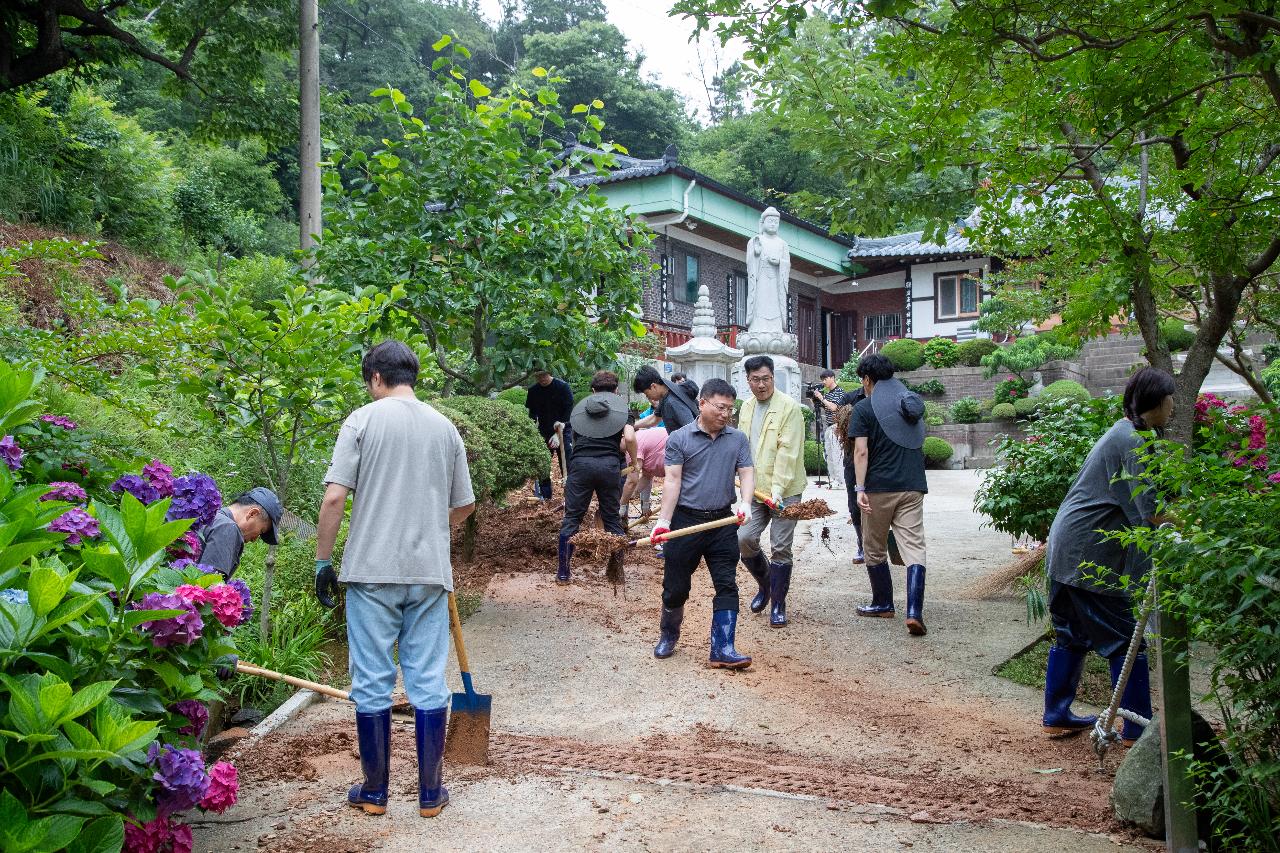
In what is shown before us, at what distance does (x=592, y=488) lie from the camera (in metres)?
8.61

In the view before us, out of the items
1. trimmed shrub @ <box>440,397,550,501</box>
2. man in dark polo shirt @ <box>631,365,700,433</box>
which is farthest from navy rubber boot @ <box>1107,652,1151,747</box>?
man in dark polo shirt @ <box>631,365,700,433</box>

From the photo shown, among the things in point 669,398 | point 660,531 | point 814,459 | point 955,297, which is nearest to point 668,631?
point 660,531

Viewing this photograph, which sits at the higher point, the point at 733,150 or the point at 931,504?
the point at 733,150

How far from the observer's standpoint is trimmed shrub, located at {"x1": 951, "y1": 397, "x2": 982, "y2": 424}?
A: 22.4 meters

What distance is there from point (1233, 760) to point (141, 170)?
19.3 m

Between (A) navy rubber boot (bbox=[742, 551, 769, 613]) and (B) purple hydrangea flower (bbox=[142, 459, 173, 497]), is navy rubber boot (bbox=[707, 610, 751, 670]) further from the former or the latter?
(B) purple hydrangea flower (bbox=[142, 459, 173, 497])

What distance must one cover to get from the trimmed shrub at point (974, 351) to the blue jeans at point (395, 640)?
22.8 meters

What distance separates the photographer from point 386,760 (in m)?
4.30

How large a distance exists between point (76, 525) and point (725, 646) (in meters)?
4.28

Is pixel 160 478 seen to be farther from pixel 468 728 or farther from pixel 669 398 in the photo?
pixel 669 398

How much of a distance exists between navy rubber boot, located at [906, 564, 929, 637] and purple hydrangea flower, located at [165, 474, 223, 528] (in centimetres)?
493

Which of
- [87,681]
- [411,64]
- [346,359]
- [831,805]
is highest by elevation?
[411,64]

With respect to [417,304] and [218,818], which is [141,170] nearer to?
[417,304]

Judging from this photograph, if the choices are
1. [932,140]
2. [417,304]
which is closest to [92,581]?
[932,140]
